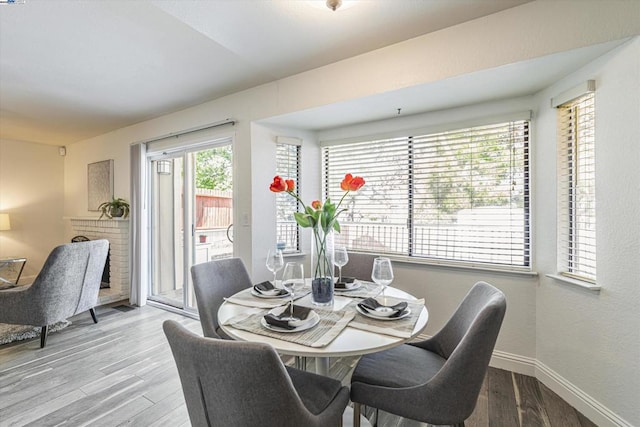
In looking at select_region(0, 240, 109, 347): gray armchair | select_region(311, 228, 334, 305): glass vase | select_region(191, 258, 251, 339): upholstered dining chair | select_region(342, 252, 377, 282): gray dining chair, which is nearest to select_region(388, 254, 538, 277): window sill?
select_region(342, 252, 377, 282): gray dining chair

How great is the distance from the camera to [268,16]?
5.97 feet

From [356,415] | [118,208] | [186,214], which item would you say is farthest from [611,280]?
[118,208]

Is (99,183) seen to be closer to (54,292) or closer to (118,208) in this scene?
(118,208)

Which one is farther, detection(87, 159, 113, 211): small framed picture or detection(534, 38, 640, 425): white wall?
detection(87, 159, 113, 211): small framed picture

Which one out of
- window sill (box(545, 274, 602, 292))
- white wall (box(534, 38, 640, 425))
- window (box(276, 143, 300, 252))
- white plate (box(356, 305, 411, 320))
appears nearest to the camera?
white plate (box(356, 305, 411, 320))

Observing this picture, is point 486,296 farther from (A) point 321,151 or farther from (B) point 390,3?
(A) point 321,151

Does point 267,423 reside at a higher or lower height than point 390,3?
lower

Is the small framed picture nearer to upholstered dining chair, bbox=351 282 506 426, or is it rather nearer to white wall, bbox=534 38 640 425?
upholstered dining chair, bbox=351 282 506 426

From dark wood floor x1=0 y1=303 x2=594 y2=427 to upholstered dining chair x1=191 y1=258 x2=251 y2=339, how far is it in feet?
1.81

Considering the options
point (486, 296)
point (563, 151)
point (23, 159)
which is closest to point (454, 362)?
point (486, 296)

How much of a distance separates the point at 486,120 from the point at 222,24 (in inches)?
83.8

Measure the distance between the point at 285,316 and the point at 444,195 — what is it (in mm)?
1915

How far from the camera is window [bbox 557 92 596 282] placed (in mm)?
1906

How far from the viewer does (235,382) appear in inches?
33.3
